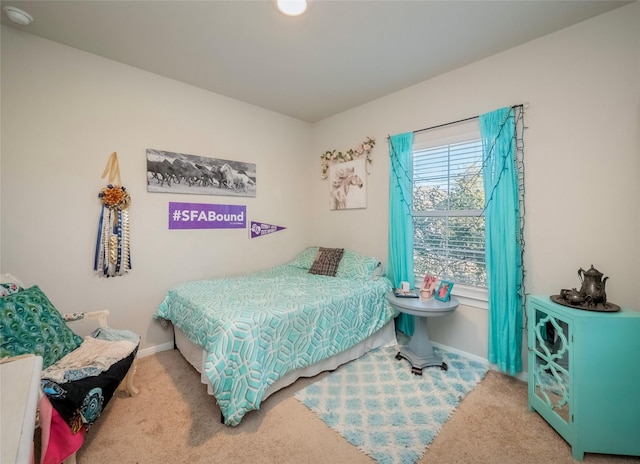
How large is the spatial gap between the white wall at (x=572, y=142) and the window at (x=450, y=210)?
0.97ft

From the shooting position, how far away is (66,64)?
223cm

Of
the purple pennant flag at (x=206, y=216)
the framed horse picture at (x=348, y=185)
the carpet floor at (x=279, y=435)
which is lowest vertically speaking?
the carpet floor at (x=279, y=435)

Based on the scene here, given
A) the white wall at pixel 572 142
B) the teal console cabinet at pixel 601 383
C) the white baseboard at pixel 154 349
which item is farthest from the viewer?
the white baseboard at pixel 154 349

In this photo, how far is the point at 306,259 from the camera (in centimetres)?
359

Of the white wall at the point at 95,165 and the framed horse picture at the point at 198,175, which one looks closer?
the white wall at the point at 95,165

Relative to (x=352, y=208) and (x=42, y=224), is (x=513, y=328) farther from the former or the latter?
(x=42, y=224)

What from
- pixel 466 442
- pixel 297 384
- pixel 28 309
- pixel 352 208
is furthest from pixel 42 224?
pixel 466 442

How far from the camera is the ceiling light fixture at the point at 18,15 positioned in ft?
5.97

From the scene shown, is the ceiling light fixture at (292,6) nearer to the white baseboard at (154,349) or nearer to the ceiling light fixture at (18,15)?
the ceiling light fixture at (18,15)

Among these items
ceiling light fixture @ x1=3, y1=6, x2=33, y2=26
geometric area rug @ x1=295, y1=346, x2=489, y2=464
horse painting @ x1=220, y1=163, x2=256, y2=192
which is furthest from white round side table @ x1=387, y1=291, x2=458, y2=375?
ceiling light fixture @ x1=3, y1=6, x2=33, y2=26

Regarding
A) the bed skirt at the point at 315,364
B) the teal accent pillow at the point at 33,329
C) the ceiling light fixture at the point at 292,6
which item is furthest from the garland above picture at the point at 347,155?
the teal accent pillow at the point at 33,329

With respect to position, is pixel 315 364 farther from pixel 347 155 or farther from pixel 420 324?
pixel 347 155

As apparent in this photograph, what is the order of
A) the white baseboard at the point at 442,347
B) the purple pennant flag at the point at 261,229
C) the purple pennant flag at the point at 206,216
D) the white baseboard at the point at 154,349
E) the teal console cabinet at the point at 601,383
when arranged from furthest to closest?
the purple pennant flag at the point at 261,229 < the purple pennant flag at the point at 206,216 < the white baseboard at the point at 154,349 < the white baseboard at the point at 442,347 < the teal console cabinet at the point at 601,383

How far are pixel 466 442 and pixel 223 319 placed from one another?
165cm
